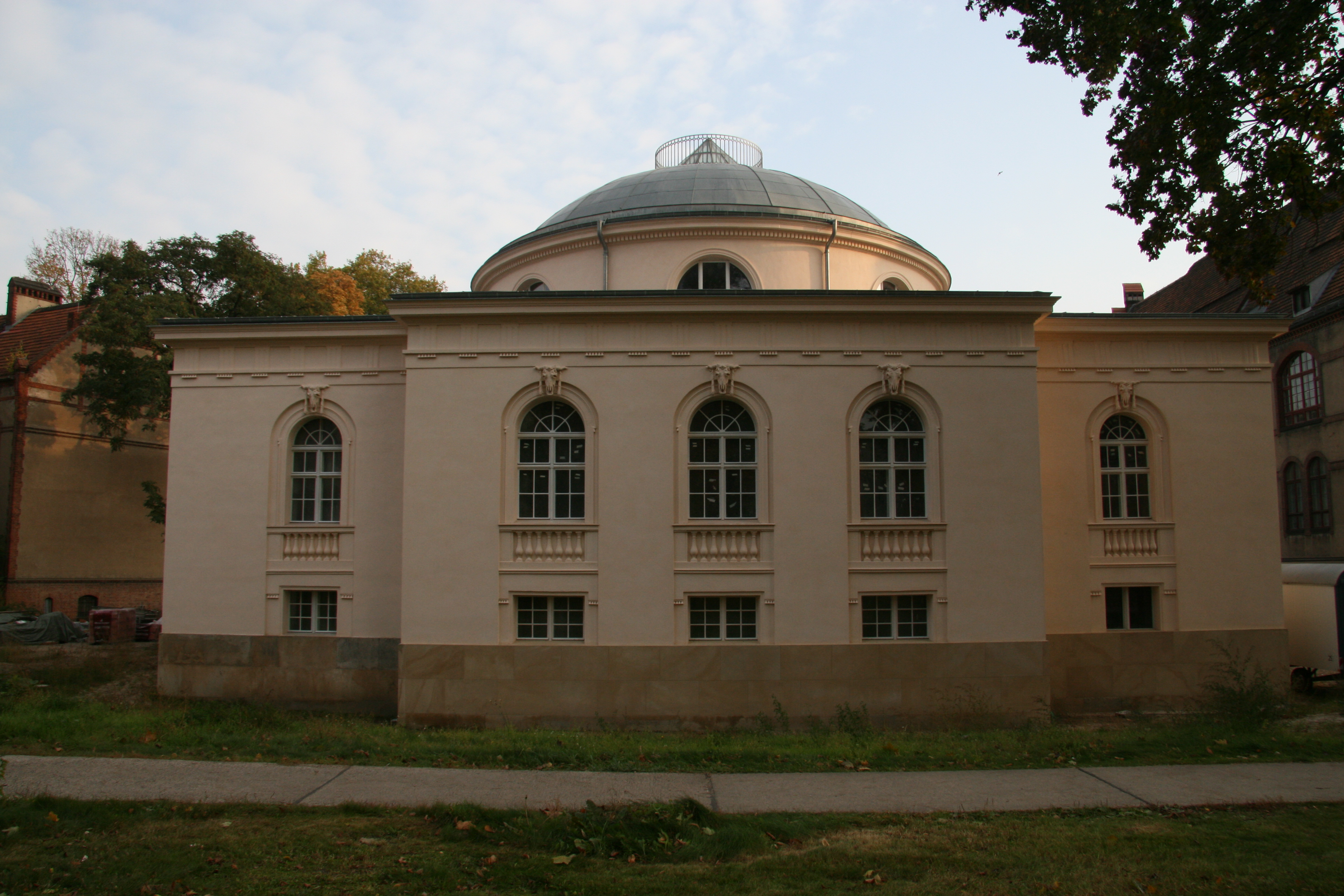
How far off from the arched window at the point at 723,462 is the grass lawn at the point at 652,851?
24.5 ft

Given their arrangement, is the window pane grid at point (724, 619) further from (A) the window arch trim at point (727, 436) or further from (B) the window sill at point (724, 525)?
(A) the window arch trim at point (727, 436)

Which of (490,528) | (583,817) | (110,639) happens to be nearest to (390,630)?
(490,528)

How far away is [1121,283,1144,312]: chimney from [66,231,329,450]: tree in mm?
43396

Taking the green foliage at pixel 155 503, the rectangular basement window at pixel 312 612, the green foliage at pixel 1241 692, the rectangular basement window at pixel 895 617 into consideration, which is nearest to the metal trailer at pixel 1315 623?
the green foliage at pixel 1241 692

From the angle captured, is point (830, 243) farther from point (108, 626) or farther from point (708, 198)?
point (108, 626)

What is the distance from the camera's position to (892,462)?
628 inches

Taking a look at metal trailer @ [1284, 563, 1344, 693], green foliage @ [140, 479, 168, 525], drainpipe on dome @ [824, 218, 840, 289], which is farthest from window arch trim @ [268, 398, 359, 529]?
metal trailer @ [1284, 563, 1344, 693]

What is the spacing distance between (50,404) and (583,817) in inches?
1338

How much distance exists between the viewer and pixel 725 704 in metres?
15.0

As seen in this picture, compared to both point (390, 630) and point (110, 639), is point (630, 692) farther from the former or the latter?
point (110, 639)

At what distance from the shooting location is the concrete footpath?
9.30 metres

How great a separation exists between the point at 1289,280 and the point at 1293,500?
8328 mm

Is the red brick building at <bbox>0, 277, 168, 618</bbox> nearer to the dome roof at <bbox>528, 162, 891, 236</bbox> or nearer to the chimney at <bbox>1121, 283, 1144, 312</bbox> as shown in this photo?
the dome roof at <bbox>528, 162, 891, 236</bbox>

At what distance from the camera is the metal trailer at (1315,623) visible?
61.7ft
